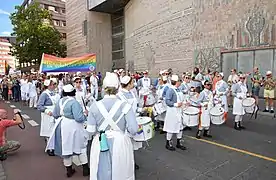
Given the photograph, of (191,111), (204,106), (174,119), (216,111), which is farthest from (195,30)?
(174,119)

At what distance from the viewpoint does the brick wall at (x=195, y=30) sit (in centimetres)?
1398

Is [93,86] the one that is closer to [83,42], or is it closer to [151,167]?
[151,167]

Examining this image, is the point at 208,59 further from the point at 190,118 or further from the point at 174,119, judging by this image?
the point at 174,119

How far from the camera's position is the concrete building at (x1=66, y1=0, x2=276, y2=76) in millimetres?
13961

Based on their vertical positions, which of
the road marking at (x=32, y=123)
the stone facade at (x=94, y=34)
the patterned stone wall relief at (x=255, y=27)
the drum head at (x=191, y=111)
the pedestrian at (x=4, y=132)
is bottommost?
the road marking at (x=32, y=123)

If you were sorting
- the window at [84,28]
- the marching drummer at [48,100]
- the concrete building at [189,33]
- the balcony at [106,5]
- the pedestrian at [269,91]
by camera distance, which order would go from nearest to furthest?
1. the marching drummer at [48,100]
2. the pedestrian at [269,91]
3. the concrete building at [189,33]
4. the balcony at [106,5]
5. the window at [84,28]

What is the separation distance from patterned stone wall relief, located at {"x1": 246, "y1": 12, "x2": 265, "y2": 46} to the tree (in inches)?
1224

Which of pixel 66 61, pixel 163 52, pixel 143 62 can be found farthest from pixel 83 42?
pixel 66 61

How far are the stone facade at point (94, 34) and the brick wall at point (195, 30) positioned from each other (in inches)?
404

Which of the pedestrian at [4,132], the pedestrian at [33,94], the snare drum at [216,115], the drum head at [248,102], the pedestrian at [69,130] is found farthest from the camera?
the pedestrian at [33,94]

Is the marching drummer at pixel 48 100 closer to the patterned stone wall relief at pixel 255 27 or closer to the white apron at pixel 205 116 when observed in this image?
the white apron at pixel 205 116

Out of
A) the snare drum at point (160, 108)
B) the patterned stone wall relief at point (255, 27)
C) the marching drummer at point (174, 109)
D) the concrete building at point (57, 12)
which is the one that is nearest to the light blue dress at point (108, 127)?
the marching drummer at point (174, 109)

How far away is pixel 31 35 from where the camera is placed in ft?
124

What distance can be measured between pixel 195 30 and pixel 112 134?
1584 cm
